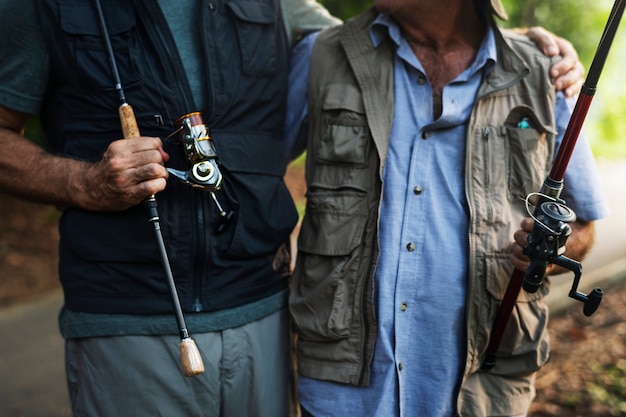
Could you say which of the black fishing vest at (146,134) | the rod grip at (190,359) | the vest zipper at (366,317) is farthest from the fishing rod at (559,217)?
the rod grip at (190,359)

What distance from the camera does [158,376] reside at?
272cm

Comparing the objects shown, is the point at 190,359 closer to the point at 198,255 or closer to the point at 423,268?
the point at 198,255

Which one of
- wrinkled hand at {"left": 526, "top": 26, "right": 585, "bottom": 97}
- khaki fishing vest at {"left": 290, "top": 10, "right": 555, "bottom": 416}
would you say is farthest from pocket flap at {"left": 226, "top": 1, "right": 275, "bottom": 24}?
wrinkled hand at {"left": 526, "top": 26, "right": 585, "bottom": 97}

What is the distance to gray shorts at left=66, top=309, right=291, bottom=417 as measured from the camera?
107 inches

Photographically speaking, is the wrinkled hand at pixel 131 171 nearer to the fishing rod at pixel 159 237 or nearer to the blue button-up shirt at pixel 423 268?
the fishing rod at pixel 159 237

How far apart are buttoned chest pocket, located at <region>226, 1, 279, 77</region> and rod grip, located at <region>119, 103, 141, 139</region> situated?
1.75 feet

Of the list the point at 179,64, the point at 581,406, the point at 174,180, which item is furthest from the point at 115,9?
the point at 581,406

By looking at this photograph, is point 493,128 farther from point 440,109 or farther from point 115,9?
point 115,9

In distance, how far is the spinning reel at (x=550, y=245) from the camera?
95.0 inches

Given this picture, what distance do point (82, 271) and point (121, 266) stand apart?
0.54 ft

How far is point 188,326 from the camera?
275 cm

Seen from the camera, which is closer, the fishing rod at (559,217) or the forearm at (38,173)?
→ the fishing rod at (559,217)

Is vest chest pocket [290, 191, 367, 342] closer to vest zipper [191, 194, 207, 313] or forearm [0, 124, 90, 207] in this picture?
vest zipper [191, 194, 207, 313]

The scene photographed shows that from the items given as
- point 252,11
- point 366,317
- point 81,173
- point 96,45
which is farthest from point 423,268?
point 96,45
